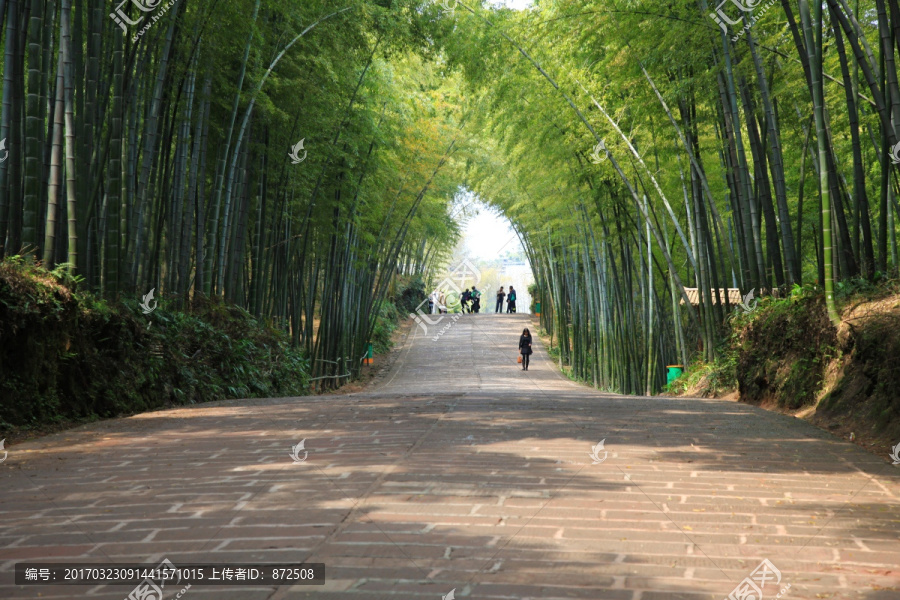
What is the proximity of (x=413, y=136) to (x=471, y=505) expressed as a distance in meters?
12.5

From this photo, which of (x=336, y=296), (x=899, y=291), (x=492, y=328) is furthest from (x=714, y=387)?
(x=492, y=328)

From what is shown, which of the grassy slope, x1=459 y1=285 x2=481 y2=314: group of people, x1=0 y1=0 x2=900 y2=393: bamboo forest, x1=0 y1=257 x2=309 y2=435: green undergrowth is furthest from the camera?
x1=459 y1=285 x2=481 y2=314: group of people

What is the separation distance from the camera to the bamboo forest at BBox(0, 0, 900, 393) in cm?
562

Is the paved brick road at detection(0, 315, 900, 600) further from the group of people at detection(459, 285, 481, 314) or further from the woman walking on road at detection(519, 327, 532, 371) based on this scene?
the group of people at detection(459, 285, 481, 314)

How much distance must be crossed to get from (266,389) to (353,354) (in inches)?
281

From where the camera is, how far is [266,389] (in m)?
9.11

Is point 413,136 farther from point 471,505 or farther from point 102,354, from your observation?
point 471,505

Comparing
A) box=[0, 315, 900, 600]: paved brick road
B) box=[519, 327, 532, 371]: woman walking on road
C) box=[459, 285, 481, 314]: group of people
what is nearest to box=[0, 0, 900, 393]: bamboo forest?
box=[0, 315, 900, 600]: paved brick road

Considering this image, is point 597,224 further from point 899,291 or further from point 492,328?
point 492,328

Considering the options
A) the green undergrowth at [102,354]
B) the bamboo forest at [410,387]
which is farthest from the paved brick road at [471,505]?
the green undergrowth at [102,354]

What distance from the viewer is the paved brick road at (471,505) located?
231 cm

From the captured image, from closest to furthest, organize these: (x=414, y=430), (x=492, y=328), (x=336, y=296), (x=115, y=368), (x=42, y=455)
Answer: (x=42, y=455) < (x=414, y=430) < (x=115, y=368) < (x=336, y=296) < (x=492, y=328)

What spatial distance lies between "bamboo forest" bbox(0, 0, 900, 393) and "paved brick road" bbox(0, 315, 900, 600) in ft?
6.40

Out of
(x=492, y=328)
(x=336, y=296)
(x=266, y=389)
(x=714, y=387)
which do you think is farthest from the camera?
(x=492, y=328)
